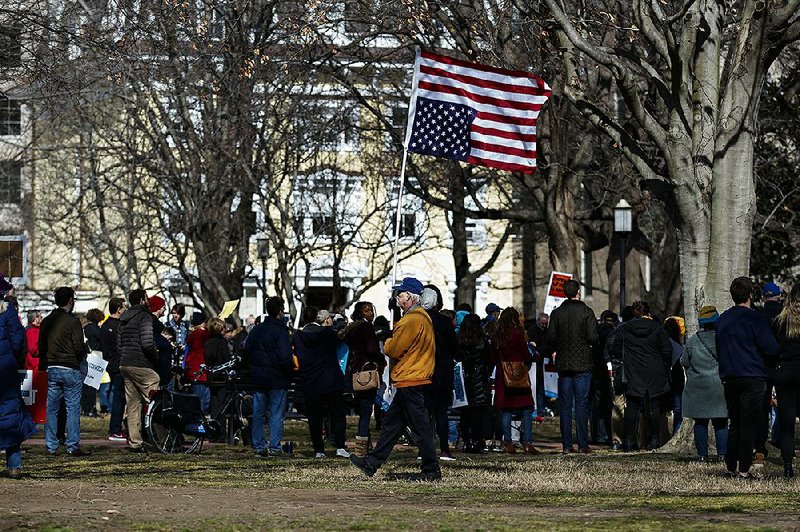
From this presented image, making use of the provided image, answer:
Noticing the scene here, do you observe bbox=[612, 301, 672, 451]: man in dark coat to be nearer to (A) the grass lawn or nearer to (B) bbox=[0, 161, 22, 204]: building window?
(A) the grass lawn

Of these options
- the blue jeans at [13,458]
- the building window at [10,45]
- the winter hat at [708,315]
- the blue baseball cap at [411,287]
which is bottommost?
the blue jeans at [13,458]

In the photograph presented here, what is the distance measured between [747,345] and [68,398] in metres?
8.49

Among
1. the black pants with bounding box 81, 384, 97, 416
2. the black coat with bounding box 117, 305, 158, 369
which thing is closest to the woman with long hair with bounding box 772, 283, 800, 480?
the black coat with bounding box 117, 305, 158, 369

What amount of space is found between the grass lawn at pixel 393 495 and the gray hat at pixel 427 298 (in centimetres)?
164

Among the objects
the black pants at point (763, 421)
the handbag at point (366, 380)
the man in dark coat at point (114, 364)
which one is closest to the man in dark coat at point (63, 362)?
the man in dark coat at point (114, 364)

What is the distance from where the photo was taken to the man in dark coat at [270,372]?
19.8 metres

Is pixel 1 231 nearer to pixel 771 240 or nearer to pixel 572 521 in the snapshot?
pixel 771 240

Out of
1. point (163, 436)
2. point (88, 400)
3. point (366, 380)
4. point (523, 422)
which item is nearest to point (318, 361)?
point (366, 380)

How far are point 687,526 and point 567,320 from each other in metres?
Answer: 9.39

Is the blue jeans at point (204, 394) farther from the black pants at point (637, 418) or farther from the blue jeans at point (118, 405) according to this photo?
the black pants at point (637, 418)

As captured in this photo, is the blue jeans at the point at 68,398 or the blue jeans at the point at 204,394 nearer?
the blue jeans at the point at 68,398

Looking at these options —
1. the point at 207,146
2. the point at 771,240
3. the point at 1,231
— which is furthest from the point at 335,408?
the point at 1,231

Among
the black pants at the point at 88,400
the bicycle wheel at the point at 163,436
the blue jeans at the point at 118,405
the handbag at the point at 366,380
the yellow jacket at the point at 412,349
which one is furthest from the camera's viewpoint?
the black pants at the point at 88,400

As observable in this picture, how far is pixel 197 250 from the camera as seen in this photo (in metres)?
33.1
